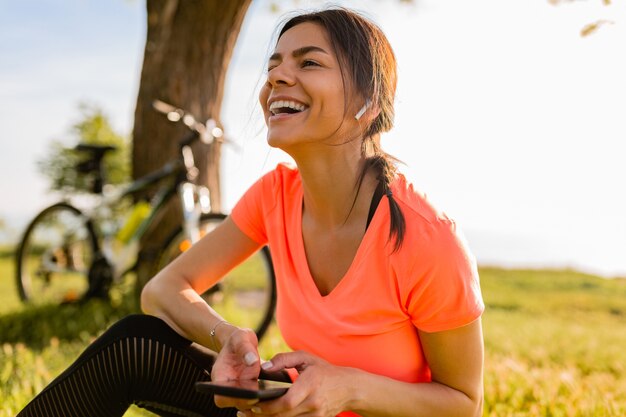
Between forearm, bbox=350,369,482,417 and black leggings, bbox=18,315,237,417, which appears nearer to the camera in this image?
forearm, bbox=350,369,482,417

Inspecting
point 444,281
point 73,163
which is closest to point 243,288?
point 444,281

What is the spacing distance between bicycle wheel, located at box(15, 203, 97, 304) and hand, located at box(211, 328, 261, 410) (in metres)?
4.12

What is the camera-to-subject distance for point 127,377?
6.83 ft

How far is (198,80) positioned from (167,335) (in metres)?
4.13

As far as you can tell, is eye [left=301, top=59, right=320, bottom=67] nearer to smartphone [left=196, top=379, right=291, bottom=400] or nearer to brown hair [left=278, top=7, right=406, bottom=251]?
brown hair [left=278, top=7, right=406, bottom=251]

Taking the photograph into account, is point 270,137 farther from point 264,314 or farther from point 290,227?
point 264,314

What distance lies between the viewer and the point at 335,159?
209cm

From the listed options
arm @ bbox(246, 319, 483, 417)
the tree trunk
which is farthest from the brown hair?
the tree trunk

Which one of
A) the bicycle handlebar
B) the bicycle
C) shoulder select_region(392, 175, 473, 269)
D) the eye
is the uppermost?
the eye

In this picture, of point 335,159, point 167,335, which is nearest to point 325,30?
point 335,159

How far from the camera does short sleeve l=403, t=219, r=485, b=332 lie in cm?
175

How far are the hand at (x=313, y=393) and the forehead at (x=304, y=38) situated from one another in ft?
2.98

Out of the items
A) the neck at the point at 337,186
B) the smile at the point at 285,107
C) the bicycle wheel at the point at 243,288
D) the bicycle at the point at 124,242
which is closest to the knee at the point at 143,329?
the neck at the point at 337,186

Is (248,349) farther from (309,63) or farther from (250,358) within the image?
(309,63)
